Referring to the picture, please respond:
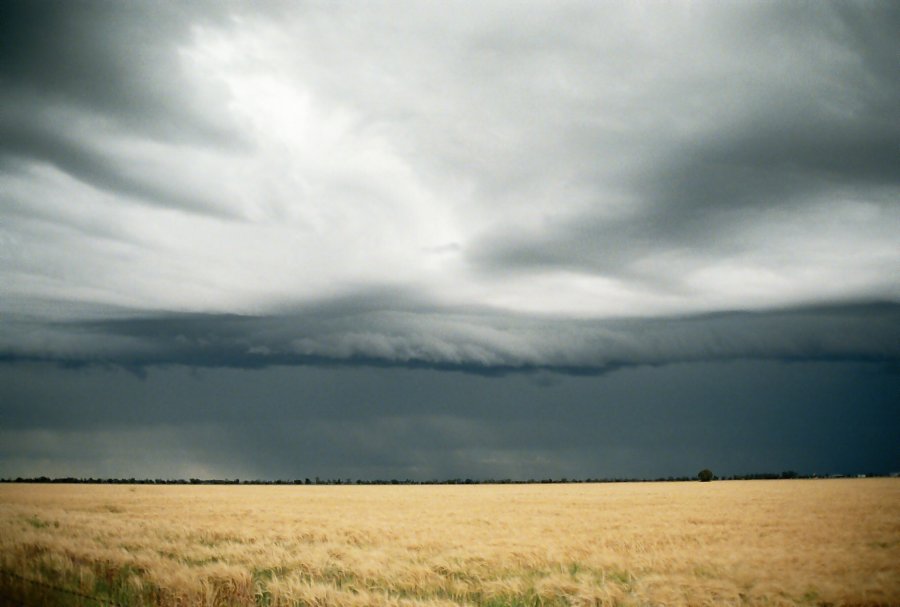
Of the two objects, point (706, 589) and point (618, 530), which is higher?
point (706, 589)

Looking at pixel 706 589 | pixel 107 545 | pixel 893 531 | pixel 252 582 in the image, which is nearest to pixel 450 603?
pixel 252 582

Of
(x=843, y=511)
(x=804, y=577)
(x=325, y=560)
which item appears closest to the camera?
(x=804, y=577)

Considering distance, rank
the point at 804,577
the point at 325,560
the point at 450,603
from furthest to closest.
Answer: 1. the point at 325,560
2. the point at 804,577
3. the point at 450,603

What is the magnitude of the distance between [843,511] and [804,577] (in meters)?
25.9

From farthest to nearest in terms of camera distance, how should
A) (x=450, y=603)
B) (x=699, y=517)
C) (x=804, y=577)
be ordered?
(x=699, y=517) < (x=804, y=577) < (x=450, y=603)

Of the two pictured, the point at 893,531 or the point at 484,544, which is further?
the point at 893,531

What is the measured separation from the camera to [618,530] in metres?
23.0

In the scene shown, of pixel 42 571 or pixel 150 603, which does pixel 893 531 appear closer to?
pixel 150 603

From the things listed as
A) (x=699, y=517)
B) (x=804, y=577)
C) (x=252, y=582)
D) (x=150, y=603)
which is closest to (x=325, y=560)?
(x=252, y=582)

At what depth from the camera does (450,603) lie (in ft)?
33.2

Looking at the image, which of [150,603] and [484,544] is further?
[484,544]

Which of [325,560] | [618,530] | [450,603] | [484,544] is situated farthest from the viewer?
[618,530]

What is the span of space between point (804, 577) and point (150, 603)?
13.9m

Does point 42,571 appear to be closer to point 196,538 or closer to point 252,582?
point 252,582
